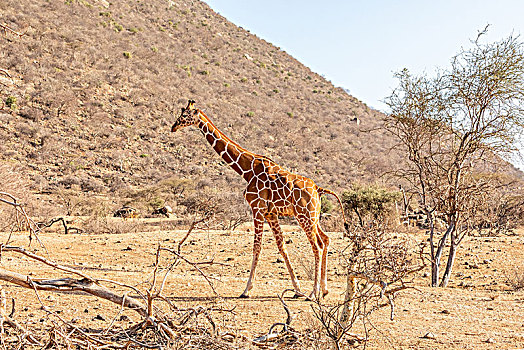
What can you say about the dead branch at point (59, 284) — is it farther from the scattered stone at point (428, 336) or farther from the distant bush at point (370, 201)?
the distant bush at point (370, 201)

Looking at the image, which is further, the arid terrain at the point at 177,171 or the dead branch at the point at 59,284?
the arid terrain at the point at 177,171

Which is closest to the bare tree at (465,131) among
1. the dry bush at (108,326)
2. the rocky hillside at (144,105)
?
the dry bush at (108,326)

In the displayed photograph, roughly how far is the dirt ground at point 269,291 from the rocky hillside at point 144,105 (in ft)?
29.6

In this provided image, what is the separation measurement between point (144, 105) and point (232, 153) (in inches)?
1051

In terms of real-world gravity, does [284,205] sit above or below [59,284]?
above

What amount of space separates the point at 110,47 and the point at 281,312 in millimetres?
34955

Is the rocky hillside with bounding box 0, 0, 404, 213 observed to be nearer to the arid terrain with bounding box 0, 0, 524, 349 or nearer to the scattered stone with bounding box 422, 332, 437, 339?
the arid terrain with bounding box 0, 0, 524, 349

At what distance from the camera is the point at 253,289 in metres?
7.70

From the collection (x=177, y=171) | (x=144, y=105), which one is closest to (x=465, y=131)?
(x=177, y=171)

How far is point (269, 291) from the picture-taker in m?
7.61

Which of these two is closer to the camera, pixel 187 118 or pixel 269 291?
pixel 269 291

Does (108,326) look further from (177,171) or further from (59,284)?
(177,171)

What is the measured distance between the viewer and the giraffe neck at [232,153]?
7.62 m

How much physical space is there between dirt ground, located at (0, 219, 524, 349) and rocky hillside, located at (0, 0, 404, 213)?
9011mm
